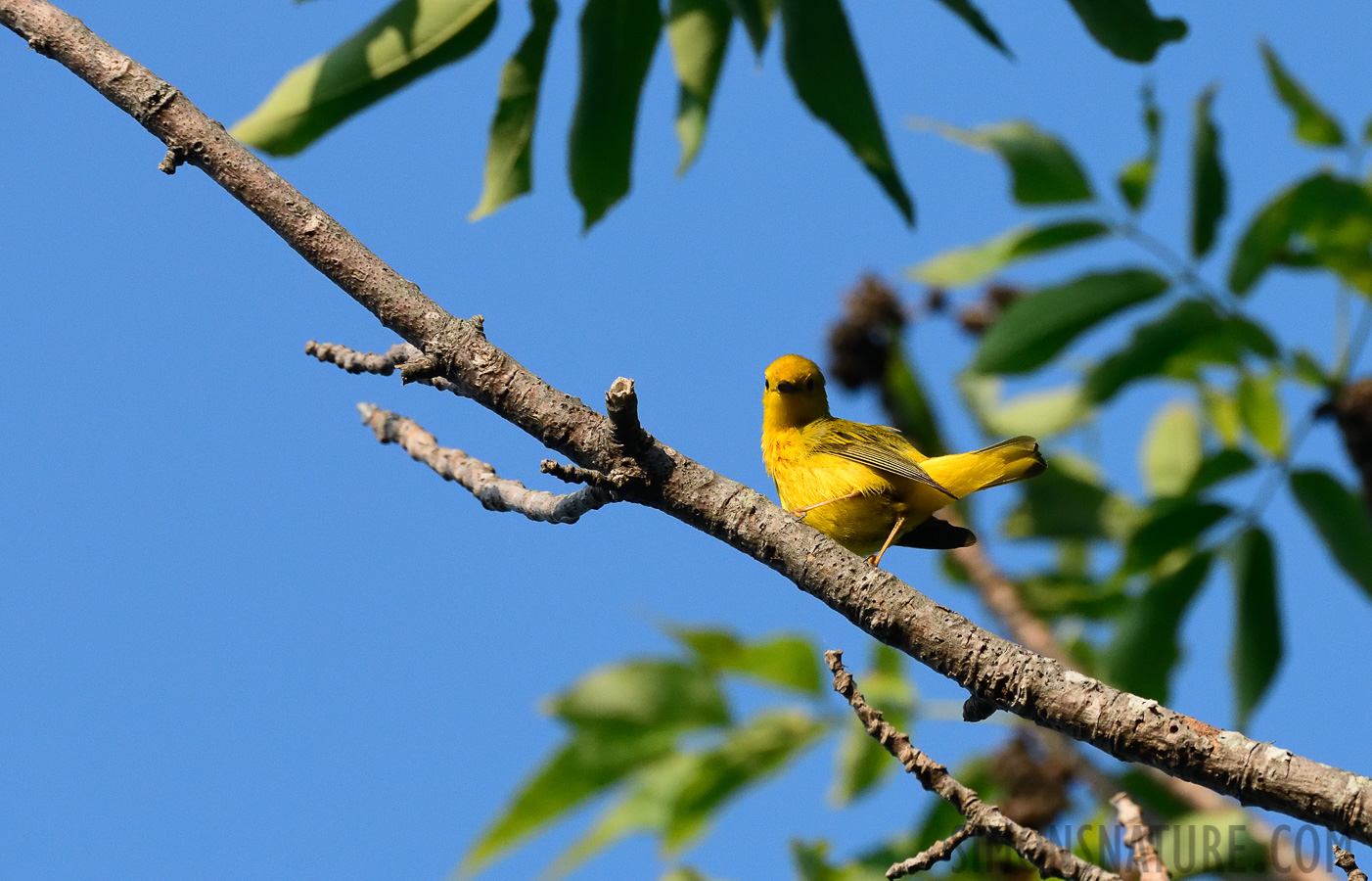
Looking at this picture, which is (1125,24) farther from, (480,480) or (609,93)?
(480,480)

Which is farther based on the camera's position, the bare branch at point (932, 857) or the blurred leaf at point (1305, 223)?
the blurred leaf at point (1305, 223)

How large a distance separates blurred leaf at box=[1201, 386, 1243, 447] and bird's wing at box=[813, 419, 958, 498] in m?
2.86

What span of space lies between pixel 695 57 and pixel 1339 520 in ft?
12.0

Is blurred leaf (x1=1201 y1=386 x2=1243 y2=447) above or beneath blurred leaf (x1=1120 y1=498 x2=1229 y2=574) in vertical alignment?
above

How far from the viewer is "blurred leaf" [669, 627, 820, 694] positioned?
5.13 meters

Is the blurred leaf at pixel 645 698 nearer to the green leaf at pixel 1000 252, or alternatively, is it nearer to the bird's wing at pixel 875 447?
the bird's wing at pixel 875 447

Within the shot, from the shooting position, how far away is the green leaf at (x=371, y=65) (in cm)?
354

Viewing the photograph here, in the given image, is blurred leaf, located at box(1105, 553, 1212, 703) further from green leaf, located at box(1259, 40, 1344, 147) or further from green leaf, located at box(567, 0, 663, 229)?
green leaf, located at box(567, 0, 663, 229)

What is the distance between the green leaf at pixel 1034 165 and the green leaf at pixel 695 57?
6.31 ft

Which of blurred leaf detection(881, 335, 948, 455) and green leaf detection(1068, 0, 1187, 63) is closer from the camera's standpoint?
green leaf detection(1068, 0, 1187, 63)

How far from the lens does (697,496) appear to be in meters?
2.67

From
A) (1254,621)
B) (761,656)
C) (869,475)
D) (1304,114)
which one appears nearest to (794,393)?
(869,475)

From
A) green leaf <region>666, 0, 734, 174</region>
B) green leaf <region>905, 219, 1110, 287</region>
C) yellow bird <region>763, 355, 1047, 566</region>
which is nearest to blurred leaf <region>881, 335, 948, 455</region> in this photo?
green leaf <region>905, 219, 1110, 287</region>

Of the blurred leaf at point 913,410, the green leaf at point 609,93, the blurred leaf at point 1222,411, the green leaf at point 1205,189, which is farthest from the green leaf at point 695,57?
the blurred leaf at point 1222,411
